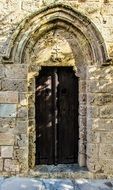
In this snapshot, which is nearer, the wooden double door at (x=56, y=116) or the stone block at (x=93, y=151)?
the stone block at (x=93, y=151)

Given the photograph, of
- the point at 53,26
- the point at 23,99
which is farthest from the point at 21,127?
the point at 53,26

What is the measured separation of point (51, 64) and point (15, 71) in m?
0.73

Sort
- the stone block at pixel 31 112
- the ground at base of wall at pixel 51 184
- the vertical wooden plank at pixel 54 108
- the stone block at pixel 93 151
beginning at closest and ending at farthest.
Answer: the ground at base of wall at pixel 51 184 → the stone block at pixel 93 151 → the stone block at pixel 31 112 → the vertical wooden plank at pixel 54 108

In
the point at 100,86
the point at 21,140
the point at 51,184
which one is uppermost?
the point at 100,86

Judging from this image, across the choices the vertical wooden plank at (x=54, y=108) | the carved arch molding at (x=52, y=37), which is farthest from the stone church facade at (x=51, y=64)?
the vertical wooden plank at (x=54, y=108)

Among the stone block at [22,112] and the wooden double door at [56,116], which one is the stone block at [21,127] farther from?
the wooden double door at [56,116]

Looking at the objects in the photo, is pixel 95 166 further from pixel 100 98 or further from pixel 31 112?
pixel 31 112

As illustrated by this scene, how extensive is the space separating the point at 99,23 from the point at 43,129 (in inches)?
92.8

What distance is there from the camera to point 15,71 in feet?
18.8

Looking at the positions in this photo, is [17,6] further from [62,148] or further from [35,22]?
[62,148]

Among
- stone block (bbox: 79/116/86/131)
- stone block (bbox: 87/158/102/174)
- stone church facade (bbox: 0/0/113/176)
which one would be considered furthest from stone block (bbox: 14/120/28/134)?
stone block (bbox: 87/158/102/174)

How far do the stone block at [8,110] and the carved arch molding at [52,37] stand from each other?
35 centimetres

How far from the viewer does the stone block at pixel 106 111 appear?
5.82 meters

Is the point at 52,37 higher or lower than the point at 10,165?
higher
